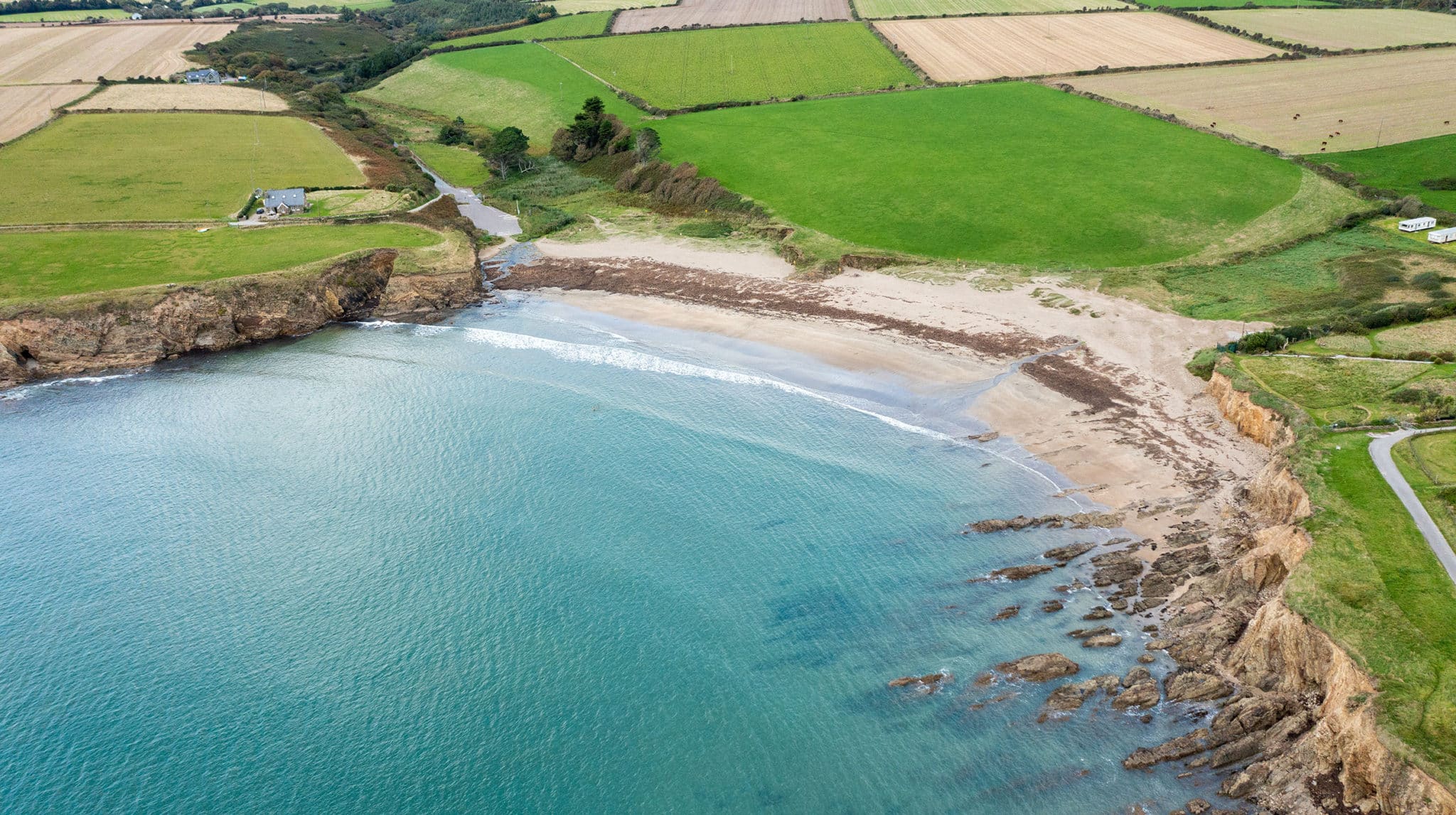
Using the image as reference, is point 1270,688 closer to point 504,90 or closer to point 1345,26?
point 504,90

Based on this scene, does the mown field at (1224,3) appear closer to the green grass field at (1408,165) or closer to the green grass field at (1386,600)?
the green grass field at (1408,165)

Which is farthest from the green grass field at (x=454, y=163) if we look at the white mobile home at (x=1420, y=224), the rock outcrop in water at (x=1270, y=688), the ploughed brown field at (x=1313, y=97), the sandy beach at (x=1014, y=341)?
the white mobile home at (x=1420, y=224)

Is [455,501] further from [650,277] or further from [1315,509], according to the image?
[1315,509]

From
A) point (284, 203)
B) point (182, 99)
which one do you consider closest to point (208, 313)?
point (284, 203)

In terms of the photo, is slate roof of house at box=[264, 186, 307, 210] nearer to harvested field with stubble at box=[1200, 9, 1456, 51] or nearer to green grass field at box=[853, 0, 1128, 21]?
green grass field at box=[853, 0, 1128, 21]

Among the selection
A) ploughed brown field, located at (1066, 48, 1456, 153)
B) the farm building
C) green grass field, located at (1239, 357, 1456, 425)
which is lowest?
green grass field, located at (1239, 357, 1456, 425)

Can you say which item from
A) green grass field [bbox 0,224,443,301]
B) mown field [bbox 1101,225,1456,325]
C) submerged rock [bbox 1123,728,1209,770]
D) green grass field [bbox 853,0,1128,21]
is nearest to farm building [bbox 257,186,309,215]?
green grass field [bbox 0,224,443,301]

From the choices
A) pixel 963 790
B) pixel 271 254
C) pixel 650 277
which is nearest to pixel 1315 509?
pixel 963 790
